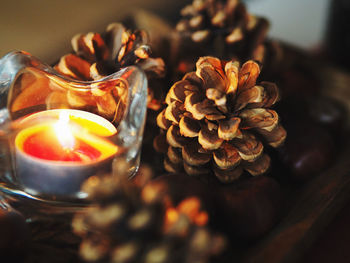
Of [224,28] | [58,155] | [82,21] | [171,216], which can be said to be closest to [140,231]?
[171,216]

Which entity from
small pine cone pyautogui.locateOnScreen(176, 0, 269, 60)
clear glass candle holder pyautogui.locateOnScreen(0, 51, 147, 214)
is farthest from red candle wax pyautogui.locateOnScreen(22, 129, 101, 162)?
small pine cone pyautogui.locateOnScreen(176, 0, 269, 60)

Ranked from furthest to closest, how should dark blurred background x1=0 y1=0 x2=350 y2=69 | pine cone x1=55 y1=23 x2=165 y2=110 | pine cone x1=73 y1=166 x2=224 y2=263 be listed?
dark blurred background x1=0 y1=0 x2=350 y2=69
pine cone x1=55 y1=23 x2=165 y2=110
pine cone x1=73 y1=166 x2=224 y2=263

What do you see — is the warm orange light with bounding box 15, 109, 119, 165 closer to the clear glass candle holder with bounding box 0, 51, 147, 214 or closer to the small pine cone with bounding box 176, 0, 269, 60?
the clear glass candle holder with bounding box 0, 51, 147, 214

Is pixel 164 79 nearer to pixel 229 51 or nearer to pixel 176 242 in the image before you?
pixel 229 51

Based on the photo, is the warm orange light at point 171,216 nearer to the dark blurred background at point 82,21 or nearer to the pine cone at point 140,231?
the pine cone at point 140,231

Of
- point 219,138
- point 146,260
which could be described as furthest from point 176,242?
point 219,138

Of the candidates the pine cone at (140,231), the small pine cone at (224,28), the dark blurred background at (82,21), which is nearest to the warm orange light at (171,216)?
the pine cone at (140,231)
